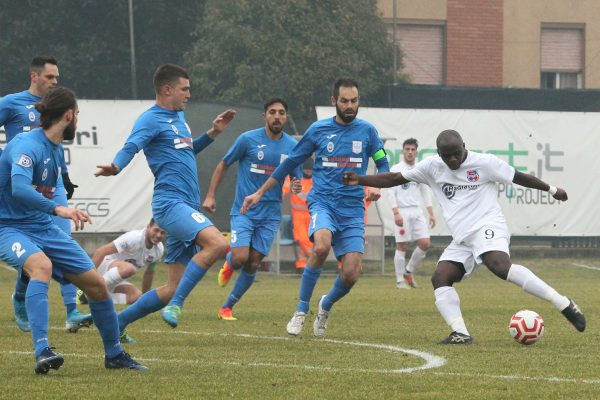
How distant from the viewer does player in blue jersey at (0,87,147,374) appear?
8.32m

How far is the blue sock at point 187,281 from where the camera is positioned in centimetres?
1044

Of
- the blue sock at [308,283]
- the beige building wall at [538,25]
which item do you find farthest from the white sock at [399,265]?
the beige building wall at [538,25]

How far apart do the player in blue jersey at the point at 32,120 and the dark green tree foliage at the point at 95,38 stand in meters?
18.9

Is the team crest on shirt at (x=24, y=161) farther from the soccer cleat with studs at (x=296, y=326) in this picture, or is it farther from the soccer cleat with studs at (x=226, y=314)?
the soccer cleat with studs at (x=226, y=314)

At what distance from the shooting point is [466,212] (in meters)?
10.7

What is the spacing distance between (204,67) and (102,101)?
7.43 meters

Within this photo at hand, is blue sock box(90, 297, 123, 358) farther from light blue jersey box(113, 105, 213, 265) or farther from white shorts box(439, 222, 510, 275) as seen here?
white shorts box(439, 222, 510, 275)

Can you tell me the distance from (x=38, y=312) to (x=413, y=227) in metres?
12.9

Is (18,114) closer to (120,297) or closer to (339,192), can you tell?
(339,192)

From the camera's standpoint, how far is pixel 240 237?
13898 millimetres

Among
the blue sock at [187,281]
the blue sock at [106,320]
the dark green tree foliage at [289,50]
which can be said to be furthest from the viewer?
the dark green tree foliage at [289,50]

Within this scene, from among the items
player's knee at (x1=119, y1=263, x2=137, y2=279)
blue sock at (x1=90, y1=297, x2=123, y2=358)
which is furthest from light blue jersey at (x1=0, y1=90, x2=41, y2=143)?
blue sock at (x1=90, y1=297, x2=123, y2=358)

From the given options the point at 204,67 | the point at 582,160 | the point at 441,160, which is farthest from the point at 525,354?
the point at 204,67

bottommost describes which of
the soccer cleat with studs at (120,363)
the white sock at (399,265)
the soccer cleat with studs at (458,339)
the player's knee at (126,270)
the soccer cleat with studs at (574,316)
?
the white sock at (399,265)
